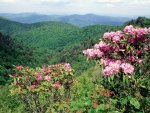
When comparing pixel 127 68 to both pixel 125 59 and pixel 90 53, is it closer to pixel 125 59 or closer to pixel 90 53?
pixel 125 59

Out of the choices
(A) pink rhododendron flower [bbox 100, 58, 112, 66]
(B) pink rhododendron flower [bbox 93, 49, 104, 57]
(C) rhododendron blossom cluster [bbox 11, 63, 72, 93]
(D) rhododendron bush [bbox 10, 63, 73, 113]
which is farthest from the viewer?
(C) rhododendron blossom cluster [bbox 11, 63, 72, 93]

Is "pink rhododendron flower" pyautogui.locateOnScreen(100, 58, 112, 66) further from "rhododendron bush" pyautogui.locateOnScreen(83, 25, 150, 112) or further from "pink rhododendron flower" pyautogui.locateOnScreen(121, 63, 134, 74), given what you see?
"pink rhododendron flower" pyautogui.locateOnScreen(121, 63, 134, 74)

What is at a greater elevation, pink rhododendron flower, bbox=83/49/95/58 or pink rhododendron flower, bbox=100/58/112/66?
pink rhododendron flower, bbox=83/49/95/58

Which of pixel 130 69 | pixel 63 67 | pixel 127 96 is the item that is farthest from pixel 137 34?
pixel 63 67

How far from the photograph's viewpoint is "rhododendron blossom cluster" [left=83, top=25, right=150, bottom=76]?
22.8 feet

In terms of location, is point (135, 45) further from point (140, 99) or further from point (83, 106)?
point (83, 106)

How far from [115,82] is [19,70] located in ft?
12.9

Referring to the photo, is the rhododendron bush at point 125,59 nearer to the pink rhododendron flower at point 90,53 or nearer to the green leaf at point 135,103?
the pink rhododendron flower at point 90,53

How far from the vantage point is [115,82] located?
7.12 metres

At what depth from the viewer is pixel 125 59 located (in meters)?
7.08

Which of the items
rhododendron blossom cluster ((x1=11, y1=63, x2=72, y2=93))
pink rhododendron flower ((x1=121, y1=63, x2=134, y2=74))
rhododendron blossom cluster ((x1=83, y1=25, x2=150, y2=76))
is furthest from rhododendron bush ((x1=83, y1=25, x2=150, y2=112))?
rhododendron blossom cluster ((x1=11, y1=63, x2=72, y2=93))

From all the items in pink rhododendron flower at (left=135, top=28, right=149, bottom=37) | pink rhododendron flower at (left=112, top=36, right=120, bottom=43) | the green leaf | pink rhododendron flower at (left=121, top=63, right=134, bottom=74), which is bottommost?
the green leaf

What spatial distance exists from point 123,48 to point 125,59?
0.25 m

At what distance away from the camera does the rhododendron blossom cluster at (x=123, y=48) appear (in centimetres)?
695
